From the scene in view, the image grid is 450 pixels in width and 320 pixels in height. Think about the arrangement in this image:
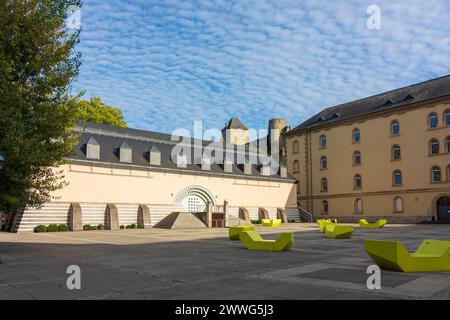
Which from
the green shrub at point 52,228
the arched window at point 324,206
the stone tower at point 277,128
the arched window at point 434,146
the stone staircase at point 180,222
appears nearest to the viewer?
the green shrub at point 52,228

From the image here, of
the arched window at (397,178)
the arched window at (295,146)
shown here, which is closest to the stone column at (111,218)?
the arched window at (295,146)

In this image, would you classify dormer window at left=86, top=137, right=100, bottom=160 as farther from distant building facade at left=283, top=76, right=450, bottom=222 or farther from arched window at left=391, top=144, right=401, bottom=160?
arched window at left=391, top=144, right=401, bottom=160

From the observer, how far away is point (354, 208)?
187ft

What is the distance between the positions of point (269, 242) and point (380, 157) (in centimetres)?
4055

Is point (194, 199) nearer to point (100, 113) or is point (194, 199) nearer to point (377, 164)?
point (100, 113)

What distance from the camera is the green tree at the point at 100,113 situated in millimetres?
56531

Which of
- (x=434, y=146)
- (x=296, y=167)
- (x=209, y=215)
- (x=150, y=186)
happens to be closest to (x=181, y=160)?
(x=150, y=186)

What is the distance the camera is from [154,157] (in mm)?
47844

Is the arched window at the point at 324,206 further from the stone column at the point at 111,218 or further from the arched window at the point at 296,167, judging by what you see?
the stone column at the point at 111,218

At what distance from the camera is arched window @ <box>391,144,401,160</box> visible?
52.6 m

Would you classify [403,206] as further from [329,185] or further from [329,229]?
[329,229]

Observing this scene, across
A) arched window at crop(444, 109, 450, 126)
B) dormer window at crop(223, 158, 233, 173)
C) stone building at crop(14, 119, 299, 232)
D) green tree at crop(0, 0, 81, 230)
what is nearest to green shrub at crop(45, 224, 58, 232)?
stone building at crop(14, 119, 299, 232)

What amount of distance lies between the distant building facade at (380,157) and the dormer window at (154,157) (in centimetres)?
2548
